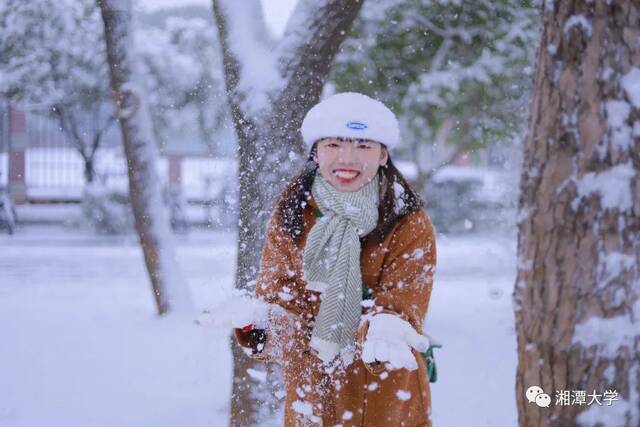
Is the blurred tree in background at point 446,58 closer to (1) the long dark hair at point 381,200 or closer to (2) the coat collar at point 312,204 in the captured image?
(1) the long dark hair at point 381,200

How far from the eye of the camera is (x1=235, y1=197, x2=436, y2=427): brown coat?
2166 mm

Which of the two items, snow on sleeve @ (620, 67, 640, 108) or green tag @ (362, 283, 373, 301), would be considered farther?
green tag @ (362, 283, 373, 301)

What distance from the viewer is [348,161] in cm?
227

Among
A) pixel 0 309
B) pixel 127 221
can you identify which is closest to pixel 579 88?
pixel 0 309

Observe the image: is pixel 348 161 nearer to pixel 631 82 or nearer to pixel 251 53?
pixel 631 82

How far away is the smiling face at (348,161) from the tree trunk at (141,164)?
3990mm

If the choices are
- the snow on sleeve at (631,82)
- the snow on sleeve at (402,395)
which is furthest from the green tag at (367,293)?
the snow on sleeve at (631,82)

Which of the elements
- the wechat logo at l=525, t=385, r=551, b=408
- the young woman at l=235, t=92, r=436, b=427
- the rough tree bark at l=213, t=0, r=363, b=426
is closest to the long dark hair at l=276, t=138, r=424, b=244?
the young woman at l=235, t=92, r=436, b=427

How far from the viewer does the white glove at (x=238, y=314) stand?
2.11 meters

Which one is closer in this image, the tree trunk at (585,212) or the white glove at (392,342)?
the tree trunk at (585,212)

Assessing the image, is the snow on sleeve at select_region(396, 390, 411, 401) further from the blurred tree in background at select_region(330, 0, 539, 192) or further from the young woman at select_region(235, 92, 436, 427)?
the blurred tree in background at select_region(330, 0, 539, 192)

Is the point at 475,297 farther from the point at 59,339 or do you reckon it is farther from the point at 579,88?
the point at 579,88

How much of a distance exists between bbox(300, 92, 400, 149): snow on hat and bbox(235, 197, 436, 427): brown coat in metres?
0.29

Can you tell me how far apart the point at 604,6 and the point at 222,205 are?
10.9 m
